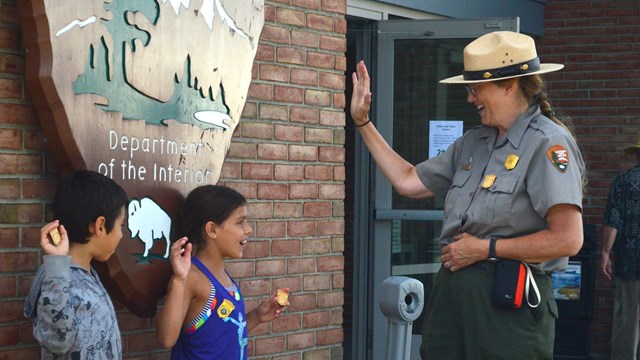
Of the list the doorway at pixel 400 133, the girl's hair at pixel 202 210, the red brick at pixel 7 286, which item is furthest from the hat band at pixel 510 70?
the doorway at pixel 400 133

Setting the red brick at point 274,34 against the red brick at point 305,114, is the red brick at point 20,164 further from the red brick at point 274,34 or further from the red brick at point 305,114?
the red brick at point 305,114

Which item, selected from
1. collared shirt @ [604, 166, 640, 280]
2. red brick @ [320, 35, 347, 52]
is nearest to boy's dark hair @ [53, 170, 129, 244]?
red brick @ [320, 35, 347, 52]

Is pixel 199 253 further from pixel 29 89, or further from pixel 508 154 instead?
pixel 508 154

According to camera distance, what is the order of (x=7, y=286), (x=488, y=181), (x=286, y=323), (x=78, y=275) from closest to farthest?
1. (x=78, y=275)
2. (x=7, y=286)
3. (x=488, y=181)
4. (x=286, y=323)

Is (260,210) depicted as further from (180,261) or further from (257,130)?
(180,261)

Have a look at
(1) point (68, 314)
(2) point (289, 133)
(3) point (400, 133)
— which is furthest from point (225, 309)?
(3) point (400, 133)

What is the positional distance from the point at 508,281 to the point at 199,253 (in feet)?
3.96

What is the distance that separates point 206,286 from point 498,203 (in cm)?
116

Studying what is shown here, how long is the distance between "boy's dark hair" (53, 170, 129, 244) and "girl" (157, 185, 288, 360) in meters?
0.43

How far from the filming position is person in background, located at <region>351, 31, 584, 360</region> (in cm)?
426

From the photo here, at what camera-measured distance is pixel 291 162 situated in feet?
18.1

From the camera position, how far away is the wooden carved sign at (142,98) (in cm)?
395

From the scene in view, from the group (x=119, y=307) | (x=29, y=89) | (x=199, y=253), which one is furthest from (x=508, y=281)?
(x=29, y=89)

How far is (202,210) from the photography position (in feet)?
14.6
